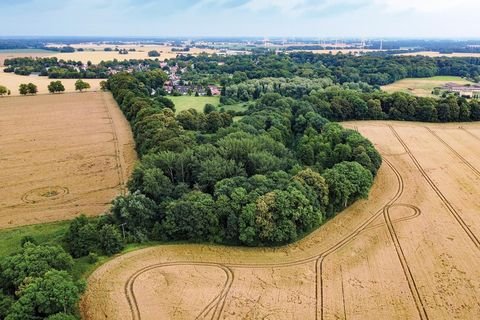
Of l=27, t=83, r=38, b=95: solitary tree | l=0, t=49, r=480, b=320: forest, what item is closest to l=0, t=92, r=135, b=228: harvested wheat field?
l=0, t=49, r=480, b=320: forest

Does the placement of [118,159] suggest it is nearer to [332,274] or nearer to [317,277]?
[317,277]

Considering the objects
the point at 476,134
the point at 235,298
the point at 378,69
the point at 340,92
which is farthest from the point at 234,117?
the point at 378,69

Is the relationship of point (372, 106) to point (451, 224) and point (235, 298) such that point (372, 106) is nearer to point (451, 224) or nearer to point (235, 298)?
point (451, 224)

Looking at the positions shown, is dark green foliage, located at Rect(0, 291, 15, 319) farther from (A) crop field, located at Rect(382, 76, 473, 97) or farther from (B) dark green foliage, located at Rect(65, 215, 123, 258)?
(A) crop field, located at Rect(382, 76, 473, 97)

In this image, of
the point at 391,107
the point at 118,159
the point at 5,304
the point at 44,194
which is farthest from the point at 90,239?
the point at 391,107

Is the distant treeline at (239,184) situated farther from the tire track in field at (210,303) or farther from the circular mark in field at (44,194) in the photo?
the circular mark in field at (44,194)
